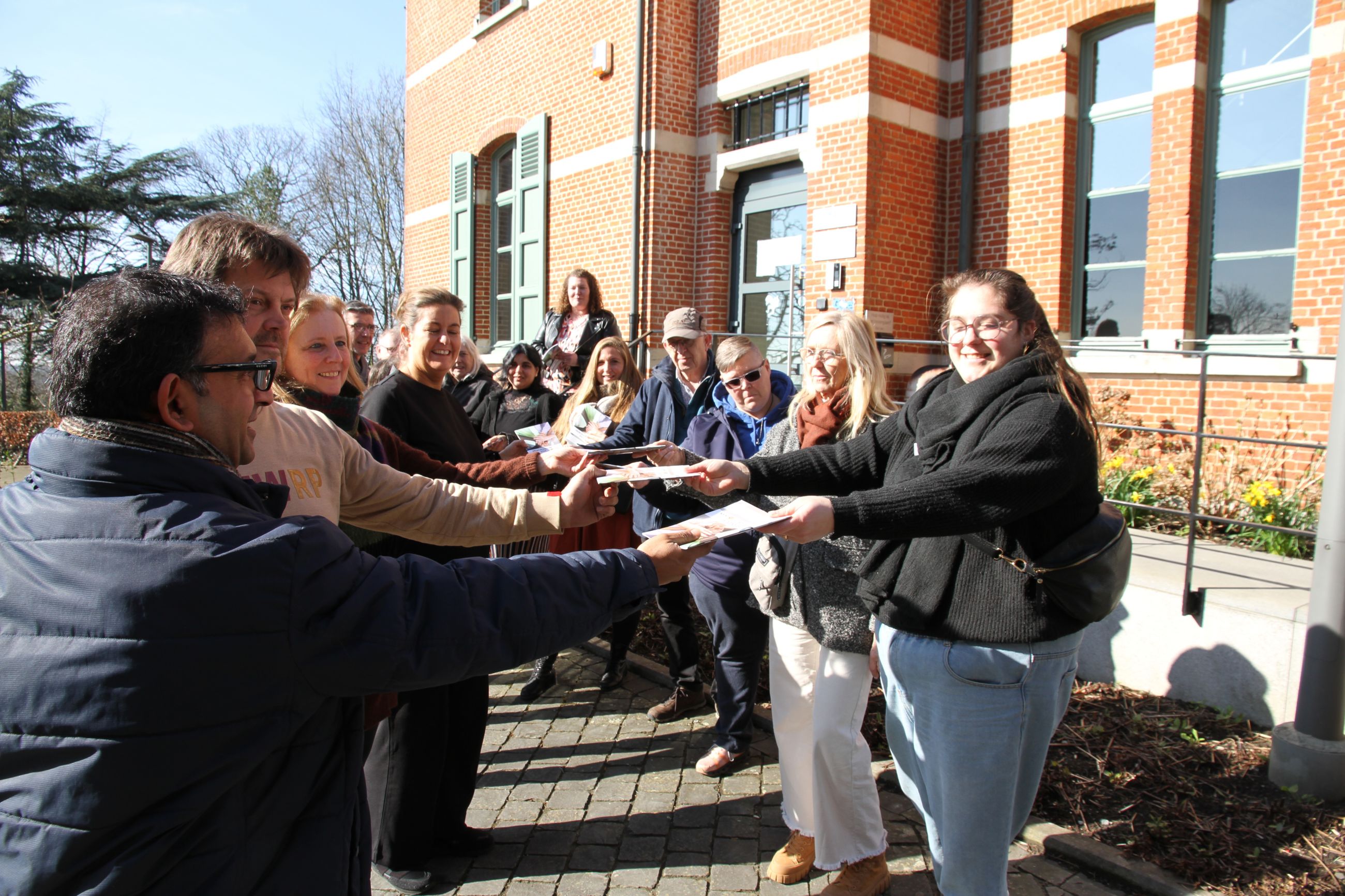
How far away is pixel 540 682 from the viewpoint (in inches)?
198

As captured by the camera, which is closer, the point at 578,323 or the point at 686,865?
the point at 686,865

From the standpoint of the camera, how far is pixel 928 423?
2439 mm

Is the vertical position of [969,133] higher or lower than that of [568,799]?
higher

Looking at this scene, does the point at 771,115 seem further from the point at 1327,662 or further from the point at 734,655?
the point at 1327,662

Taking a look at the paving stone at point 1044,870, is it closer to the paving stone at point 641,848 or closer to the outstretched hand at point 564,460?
the paving stone at point 641,848

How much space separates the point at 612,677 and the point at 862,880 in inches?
92.8

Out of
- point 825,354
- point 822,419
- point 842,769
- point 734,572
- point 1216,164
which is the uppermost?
point 1216,164

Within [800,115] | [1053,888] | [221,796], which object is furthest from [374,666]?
[800,115]

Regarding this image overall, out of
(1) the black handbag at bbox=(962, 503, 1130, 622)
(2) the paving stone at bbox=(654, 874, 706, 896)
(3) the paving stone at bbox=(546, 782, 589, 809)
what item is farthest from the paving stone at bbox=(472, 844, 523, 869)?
(1) the black handbag at bbox=(962, 503, 1130, 622)

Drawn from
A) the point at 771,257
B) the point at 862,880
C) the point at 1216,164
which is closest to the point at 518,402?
the point at 862,880

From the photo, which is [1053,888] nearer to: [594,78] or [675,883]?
[675,883]

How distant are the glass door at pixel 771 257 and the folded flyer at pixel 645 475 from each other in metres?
6.97

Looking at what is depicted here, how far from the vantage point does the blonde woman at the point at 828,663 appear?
3.00m

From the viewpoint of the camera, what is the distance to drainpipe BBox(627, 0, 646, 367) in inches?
417
